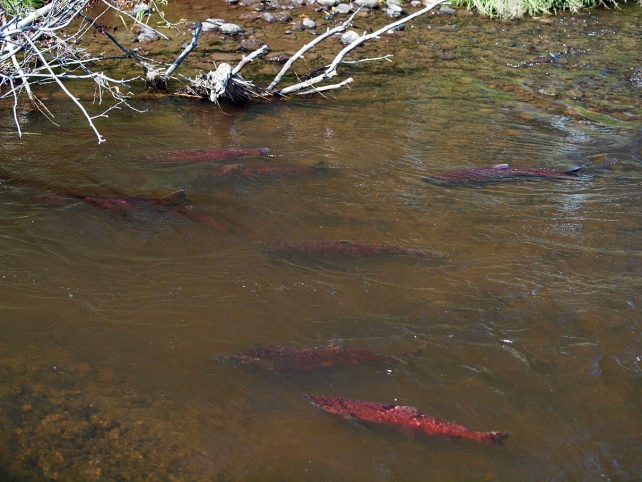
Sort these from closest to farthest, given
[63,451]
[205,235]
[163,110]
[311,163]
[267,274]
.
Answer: [63,451] → [267,274] → [205,235] → [311,163] → [163,110]

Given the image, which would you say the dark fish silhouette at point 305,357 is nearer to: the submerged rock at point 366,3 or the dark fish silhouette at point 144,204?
the dark fish silhouette at point 144,204

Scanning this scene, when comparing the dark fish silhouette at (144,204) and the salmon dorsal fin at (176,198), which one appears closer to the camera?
the dark fish silhouette at (144,204)

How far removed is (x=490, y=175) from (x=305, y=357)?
3815 millimetres

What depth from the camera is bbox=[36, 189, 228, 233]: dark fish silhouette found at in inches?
250

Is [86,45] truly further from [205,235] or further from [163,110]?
[205,235]

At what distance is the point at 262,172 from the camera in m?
7.36

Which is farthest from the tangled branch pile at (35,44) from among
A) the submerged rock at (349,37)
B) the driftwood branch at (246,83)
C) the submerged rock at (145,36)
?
the submerged rock at (349,37)

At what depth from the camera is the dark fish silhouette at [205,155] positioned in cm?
761

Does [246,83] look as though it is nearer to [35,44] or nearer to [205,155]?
[205,155]

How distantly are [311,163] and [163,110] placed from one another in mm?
2640

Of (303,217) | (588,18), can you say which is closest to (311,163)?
(303,217)

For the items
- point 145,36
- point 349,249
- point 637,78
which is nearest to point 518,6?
point 637,78

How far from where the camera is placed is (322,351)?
182 inches

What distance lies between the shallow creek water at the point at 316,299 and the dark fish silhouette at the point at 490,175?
171mm
